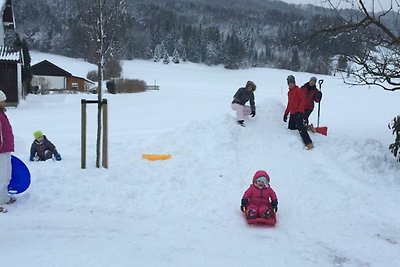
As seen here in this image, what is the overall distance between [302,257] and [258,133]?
19.6 ft

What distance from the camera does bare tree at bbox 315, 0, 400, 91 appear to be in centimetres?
867

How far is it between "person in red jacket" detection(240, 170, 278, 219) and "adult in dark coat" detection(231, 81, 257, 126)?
190 inches

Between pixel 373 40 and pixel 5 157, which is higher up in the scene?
pixel 373 40

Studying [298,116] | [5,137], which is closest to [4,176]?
[5,137]

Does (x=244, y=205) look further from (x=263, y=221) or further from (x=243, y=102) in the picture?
(x=243, y=102)

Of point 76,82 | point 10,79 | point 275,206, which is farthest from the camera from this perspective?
point 76,82

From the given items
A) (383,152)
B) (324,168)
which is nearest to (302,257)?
(324,168)

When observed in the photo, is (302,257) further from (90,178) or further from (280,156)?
(280,156)

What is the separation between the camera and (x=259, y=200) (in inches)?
241

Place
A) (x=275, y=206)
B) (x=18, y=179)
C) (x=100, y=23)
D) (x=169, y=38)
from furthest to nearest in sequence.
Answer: (x=169, y=38)
(x=100, y=23)
(x=18, y=179)
(x=275, y=206)

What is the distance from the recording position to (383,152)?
28.8 ft

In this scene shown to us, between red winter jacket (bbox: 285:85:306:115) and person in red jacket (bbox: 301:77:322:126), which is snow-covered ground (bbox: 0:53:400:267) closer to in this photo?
red winter jacket (bbox: 285:85:306:115)

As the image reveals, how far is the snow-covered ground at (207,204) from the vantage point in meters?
4.82

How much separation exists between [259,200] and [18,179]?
3.68m
